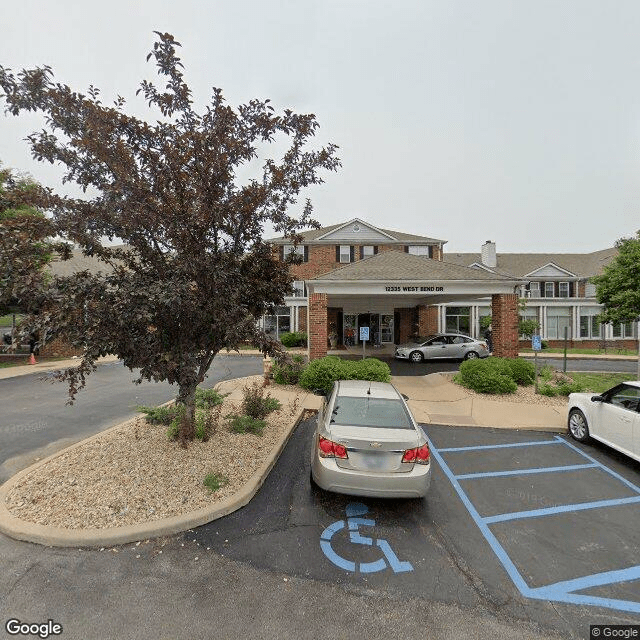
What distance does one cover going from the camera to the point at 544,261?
33500 millimetres

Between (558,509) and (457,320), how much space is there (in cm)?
2466

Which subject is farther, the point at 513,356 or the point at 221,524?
the point at 513,356

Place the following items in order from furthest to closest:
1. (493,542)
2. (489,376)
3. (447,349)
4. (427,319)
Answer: (427,319), (447,349), (489,376), (493,542)

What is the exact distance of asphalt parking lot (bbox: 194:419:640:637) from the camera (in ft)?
10.3

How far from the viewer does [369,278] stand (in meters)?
12.5

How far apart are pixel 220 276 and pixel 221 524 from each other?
299 centimetres

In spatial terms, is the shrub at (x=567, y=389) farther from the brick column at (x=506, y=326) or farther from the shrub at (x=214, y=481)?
the shrub at (x=214, y=481)

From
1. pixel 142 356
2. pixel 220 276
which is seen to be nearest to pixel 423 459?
pixel 220 276

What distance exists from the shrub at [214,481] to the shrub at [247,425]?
1.70 metres

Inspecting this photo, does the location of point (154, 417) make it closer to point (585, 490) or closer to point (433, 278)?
point (585, 490)

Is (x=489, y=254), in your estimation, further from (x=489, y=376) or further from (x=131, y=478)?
(x=131, y=478)

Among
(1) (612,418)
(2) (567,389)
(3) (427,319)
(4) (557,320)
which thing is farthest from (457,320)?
(1) (612,418)

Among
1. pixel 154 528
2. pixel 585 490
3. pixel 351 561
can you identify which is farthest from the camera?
pixel 585 490

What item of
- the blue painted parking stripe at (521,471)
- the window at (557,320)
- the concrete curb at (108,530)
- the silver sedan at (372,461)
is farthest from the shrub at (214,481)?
the window at (557,320)
